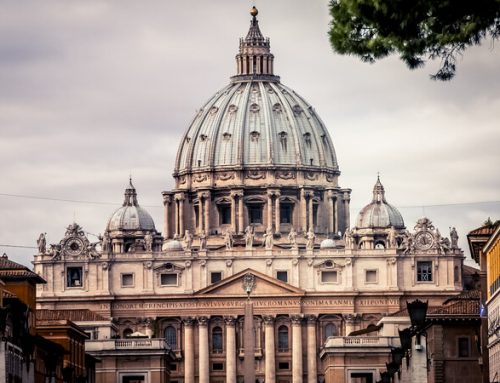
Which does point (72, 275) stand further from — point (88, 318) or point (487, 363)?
point (487, 363)

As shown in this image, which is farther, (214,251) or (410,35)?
(214,251)

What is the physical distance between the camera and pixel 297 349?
18262 cm

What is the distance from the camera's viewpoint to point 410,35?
31.9 m

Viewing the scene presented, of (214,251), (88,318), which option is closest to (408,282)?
(214,251)

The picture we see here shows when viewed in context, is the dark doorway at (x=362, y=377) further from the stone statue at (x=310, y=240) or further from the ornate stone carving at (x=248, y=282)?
Answer: the stone statue at (x=310, y=240)

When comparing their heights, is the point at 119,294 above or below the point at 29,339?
above

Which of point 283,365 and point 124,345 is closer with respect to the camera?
point 124,345

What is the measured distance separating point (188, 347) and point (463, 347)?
109616mm

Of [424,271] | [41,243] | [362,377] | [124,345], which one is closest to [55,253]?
[41,243]

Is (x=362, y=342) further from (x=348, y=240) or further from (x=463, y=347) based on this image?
(x=463, y=347)

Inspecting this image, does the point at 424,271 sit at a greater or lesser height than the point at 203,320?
greater

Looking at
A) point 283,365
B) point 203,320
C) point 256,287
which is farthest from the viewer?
point 203,320

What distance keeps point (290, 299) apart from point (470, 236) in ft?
374

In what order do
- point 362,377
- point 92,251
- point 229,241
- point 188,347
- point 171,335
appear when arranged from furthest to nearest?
1. point 229,241
2. point 92,251
3. point 171,335
4. point 188,347
5. point 362,377
